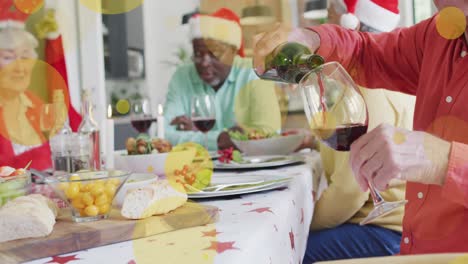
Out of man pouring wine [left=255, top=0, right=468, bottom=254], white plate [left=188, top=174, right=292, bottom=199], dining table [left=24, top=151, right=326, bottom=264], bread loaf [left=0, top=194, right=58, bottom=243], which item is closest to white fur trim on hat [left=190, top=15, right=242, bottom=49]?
man pouring wine [left=255, top=0, right=468, bottom=254]

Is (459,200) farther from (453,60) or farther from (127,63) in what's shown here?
(127,63)

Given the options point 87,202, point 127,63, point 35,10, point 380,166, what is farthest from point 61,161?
point 127,63

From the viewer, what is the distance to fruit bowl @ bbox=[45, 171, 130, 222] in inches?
23.6

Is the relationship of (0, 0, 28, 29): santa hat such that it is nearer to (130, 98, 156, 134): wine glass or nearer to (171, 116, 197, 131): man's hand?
(171, 116, 197, 131): man's hand

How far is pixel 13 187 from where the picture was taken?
0.65 metres

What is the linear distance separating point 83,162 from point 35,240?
20.6 inches

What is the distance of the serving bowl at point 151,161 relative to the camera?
0.97m

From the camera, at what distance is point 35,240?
1.68 ft

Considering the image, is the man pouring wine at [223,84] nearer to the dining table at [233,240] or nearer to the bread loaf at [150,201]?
the dining table at [233,240]

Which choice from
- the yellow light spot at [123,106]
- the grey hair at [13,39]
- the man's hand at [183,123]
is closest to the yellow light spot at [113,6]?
the yellow light spot at [123,106]

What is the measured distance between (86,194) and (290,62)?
0.41 meters

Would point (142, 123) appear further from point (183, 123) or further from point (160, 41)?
point (160, 41)

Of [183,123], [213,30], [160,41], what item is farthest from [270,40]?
[160,41]

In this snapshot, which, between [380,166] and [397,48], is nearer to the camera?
[380,166]
